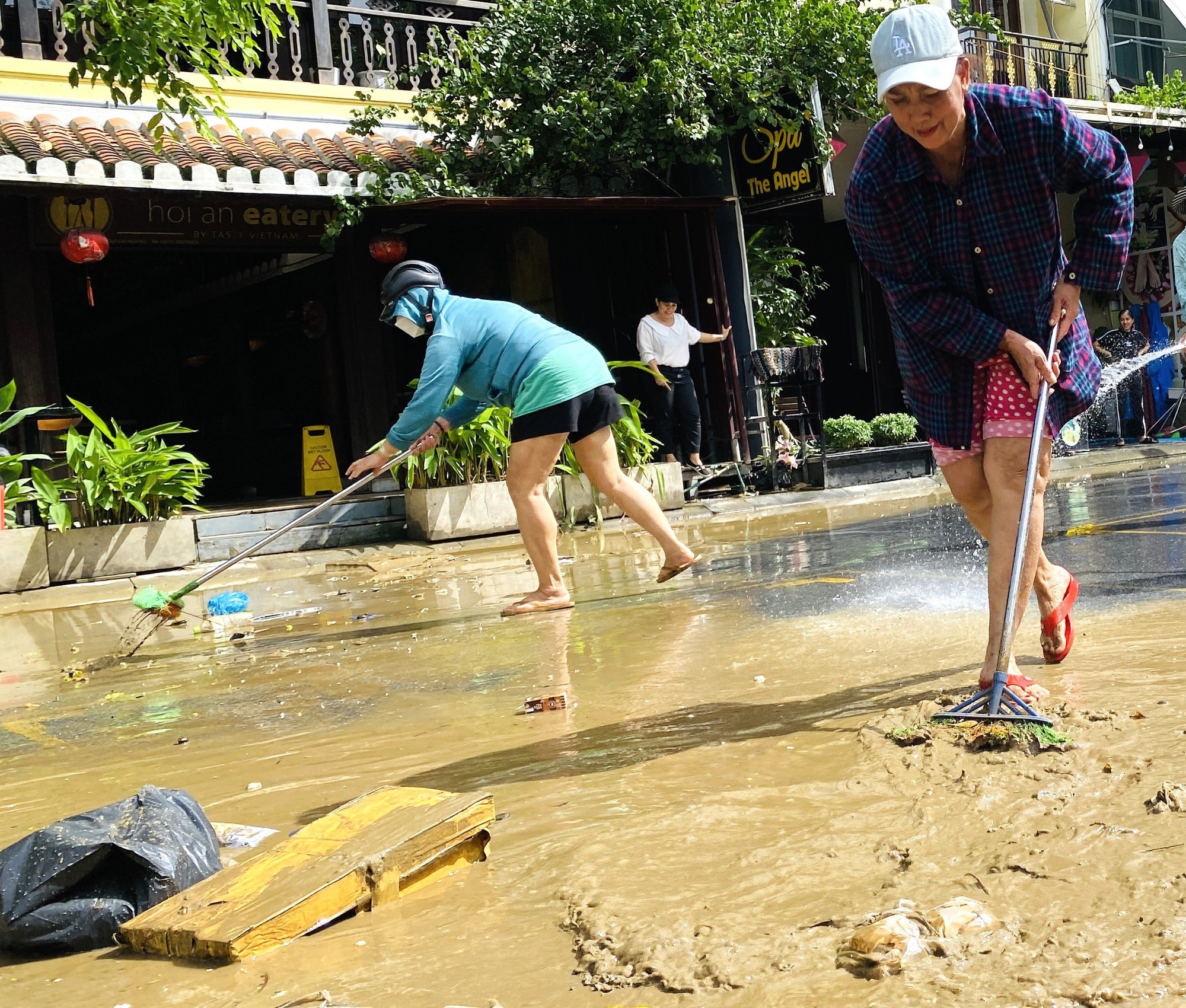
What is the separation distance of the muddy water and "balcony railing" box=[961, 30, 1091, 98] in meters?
11.1

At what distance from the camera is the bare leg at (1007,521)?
326cm

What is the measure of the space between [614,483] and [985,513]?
266 cm

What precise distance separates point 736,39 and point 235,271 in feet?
20.4

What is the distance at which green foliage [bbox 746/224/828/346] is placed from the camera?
13586 mm

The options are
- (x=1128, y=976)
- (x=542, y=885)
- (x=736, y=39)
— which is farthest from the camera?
(x=736, y=39)

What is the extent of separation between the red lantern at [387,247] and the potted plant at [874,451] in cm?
447

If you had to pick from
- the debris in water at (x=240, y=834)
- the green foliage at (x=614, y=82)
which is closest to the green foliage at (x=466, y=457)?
the green foliage at (x=614, y=82)

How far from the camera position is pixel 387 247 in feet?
39.0

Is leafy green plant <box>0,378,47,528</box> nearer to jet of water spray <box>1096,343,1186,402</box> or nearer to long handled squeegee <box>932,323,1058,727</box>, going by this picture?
long handled squeegee <box>932,323,1058,727</box>

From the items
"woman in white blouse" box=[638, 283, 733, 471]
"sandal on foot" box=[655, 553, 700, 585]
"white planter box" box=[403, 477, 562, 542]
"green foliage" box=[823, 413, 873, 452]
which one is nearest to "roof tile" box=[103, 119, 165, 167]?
"white planter box" box=[403, 477, 562, 542]

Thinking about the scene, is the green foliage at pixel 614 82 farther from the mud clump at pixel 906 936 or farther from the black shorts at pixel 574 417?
the mud clump at pixel 906 936

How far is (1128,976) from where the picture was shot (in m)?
1.75

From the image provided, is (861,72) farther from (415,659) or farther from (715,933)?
(715,933)

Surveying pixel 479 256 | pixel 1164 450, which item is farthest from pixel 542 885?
pixel 1164 450
